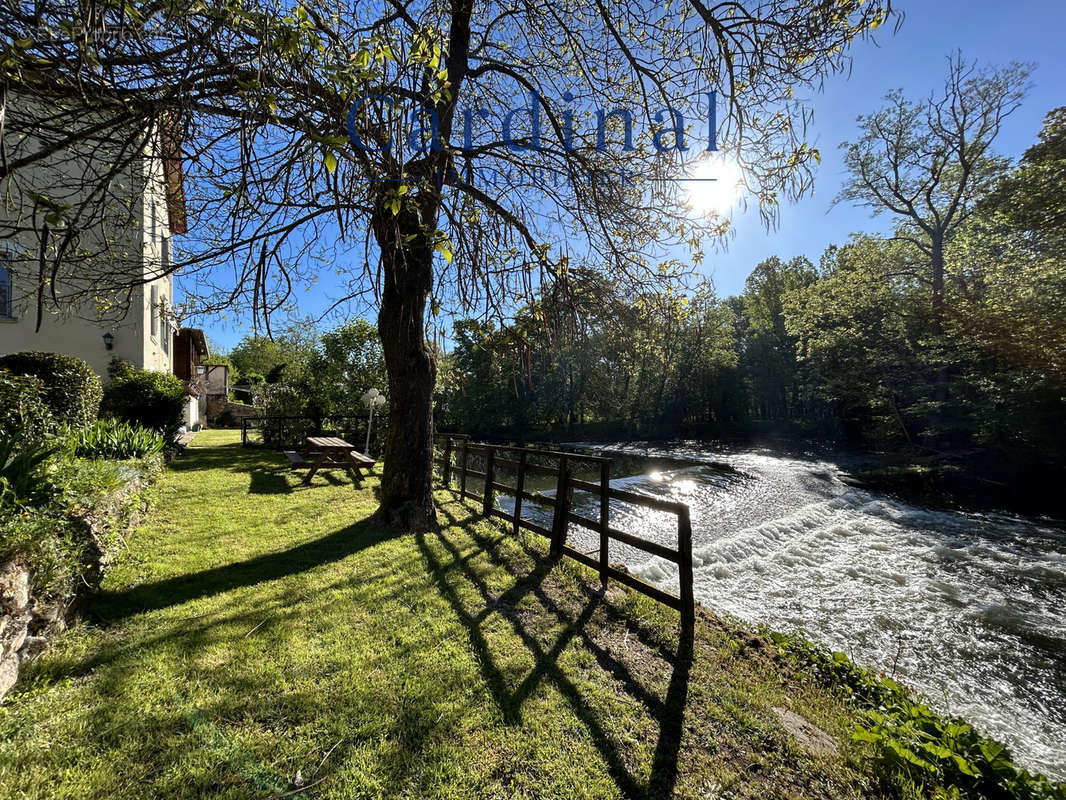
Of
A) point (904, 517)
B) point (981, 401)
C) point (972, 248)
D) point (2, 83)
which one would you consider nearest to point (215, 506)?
point (2, 83)

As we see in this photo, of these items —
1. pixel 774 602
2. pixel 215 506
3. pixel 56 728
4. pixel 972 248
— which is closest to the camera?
pixel 56 728

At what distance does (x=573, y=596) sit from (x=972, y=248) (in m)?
26.1

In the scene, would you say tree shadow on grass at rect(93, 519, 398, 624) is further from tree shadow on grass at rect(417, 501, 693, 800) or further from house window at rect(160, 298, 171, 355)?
house window at rect(160, 298, 171, 355)

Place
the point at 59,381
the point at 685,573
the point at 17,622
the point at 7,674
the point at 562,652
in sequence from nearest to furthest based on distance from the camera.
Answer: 1. the point at 7,674
2. the point at 17,622
3. the point at 562,652
4. the point at 685,573
5. the point at 59,381

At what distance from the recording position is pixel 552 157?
4184 millimetres

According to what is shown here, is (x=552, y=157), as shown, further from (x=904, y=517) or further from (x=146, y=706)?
(x=904, y=517)

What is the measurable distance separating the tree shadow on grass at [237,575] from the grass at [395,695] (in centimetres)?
3

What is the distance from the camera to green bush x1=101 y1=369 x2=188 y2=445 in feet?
30.4

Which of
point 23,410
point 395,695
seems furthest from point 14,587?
Result: point 23,410

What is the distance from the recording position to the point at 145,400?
31.7 ft

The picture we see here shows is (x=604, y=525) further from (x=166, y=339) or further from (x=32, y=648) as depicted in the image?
(x=166, y=339)

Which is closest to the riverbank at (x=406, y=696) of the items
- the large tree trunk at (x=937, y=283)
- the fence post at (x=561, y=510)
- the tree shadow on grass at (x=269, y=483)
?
the fence post at (x=561, y=510)

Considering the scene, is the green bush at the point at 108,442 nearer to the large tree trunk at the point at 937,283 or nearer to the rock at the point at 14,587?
the rock at the point at 14,587

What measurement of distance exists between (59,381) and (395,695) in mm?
6816
